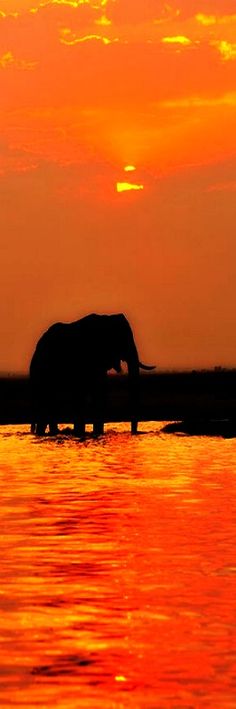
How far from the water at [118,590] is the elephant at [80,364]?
13198 millimetres

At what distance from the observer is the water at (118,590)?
11.0 metres

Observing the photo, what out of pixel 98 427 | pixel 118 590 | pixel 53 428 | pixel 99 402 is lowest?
pixel 53 428

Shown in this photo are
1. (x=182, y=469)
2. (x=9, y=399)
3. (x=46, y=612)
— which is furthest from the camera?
(x=9, y=399)

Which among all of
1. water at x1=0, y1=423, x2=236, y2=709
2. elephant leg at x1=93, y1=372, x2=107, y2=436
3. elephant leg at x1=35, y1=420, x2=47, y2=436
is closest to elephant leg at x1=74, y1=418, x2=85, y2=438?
elephant leg at x1=93, y1=372, x2=107, y2=436

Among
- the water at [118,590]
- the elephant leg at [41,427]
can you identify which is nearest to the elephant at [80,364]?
the elephant leg at [41,427]

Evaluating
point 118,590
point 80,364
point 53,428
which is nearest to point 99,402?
point 80,364

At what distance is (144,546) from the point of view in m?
17.9

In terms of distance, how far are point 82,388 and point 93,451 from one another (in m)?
6.92

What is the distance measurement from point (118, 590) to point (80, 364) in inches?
1077

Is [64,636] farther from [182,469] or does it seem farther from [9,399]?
[9,399]

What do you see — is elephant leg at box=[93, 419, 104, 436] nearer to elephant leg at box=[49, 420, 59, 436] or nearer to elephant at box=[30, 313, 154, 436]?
elephant at box=[30, 313, 154, 436]

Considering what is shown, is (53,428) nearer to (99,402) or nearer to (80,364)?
(80,364)

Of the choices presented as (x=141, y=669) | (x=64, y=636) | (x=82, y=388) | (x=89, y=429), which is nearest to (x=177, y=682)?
(x=141, y=669)

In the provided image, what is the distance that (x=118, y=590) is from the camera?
14.8 metres
